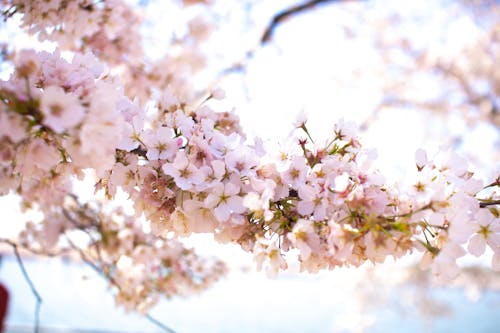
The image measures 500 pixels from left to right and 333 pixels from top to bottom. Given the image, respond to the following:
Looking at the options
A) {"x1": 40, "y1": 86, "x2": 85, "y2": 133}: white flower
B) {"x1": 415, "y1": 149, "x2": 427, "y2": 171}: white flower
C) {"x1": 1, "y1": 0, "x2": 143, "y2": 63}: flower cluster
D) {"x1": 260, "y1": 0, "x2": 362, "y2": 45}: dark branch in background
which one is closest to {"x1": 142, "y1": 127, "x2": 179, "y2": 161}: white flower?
{"x1": 40, "y1": 86, "x2": 85, "y2": 133}: white flower

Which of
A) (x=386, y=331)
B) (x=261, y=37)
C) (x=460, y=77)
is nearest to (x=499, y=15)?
(x=460, y=77)

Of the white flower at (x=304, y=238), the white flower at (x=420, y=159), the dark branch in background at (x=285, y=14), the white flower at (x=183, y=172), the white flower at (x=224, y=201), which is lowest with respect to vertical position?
the white flower at (x=304, y=238)

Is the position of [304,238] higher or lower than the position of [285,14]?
lower

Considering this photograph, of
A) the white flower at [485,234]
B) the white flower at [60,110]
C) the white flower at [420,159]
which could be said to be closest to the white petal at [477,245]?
the white flower at [485,234]

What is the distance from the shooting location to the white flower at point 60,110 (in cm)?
36

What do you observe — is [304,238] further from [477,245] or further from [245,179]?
[477,245]

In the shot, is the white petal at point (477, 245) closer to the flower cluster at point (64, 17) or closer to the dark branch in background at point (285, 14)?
the flower cluster at point (64, 17)

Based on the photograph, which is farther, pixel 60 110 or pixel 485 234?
pixel 485 234

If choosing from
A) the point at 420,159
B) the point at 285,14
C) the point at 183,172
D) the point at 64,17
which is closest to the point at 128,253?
the point at 64,17

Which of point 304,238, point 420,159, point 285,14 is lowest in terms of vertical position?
point 304,238

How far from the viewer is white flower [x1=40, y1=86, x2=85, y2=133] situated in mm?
365

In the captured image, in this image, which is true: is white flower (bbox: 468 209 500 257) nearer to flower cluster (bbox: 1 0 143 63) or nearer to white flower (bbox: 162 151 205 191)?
white flower (bbox: 162 151 205 191)

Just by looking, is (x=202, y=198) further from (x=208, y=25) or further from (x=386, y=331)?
(x=386, y=331)

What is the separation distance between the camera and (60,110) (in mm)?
371
